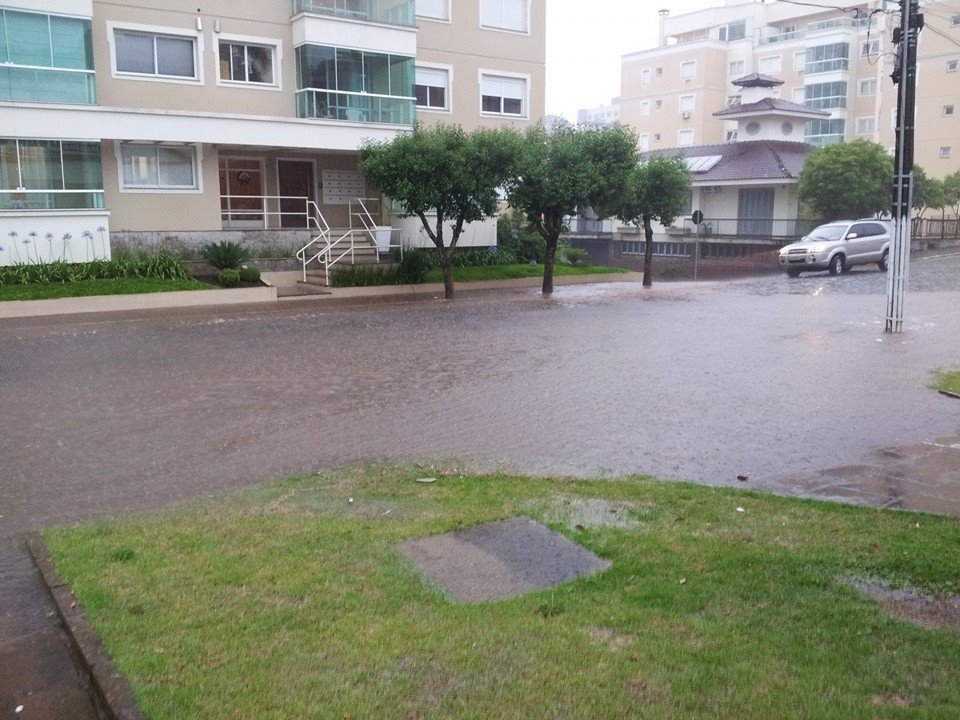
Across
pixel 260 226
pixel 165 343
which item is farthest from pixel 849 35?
pixel 165 343

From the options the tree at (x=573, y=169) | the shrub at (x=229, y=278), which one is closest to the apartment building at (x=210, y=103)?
the shrub at (x=229, y=278)

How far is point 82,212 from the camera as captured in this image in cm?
2512

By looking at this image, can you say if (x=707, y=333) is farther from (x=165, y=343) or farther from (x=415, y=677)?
(x=415, y=677)

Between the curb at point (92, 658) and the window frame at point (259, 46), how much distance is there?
2538cm

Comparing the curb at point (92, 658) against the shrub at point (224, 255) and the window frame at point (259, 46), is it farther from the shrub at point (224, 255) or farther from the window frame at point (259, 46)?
the window frame at point (259, 46)

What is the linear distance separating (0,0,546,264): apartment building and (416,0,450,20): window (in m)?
0.06

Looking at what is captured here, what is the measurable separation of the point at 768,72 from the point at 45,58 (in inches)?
2381

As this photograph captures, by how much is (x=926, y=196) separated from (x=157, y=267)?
115 feet

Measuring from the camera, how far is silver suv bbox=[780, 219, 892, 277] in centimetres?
3278

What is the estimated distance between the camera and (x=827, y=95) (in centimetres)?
6831

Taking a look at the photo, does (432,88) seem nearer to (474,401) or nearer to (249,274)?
(249,274)

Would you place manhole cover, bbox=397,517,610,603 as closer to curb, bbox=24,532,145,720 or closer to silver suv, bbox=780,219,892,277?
curb, bbox=24,532,145,720

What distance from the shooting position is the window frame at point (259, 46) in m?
28.6

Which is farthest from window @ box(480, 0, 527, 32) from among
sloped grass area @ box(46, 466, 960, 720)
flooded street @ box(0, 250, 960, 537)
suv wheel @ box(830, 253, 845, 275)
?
sloped grass area @ box(46, 466, 960, 720)
